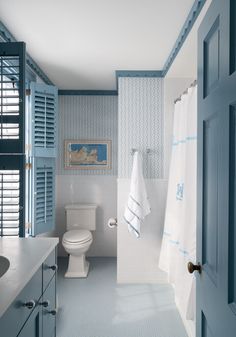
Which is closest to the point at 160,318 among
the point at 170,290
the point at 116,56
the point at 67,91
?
the point at 170,290

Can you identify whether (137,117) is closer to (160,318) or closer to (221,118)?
(160,318)

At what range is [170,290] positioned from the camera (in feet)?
9.84

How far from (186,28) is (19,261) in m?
1.98

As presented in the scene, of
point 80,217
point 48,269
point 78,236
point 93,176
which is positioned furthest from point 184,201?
point 93,176

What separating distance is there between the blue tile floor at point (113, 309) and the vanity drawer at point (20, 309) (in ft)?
3.88

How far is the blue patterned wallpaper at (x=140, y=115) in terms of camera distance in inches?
125

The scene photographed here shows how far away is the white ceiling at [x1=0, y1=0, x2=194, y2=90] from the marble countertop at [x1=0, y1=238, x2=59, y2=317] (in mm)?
1556

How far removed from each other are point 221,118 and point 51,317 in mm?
1398

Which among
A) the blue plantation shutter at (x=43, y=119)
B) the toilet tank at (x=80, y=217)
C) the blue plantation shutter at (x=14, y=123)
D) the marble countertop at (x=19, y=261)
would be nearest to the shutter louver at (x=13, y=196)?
the blue plantation shutter at (x=14, y=123)

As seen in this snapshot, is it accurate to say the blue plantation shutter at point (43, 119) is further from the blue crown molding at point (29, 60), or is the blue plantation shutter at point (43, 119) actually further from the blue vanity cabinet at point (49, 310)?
the blue vanity cabinet at point (49, 310)

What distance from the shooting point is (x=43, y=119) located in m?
2.74

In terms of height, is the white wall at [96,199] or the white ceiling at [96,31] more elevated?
the white ceiling at [96,31]

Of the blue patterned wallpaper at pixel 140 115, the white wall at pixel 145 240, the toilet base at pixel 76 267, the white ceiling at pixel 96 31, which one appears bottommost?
the toilet base at pixel 76 267

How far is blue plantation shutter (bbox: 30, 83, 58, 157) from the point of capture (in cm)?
268
